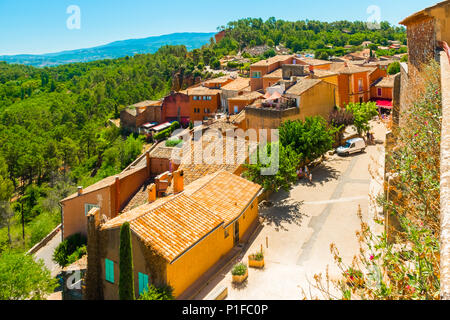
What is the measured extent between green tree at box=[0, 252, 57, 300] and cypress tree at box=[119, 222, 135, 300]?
9.21 meters

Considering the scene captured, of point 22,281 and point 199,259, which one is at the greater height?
point 199,259

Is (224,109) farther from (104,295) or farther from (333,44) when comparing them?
(333,44)

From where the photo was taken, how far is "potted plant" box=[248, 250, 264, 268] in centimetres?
1566

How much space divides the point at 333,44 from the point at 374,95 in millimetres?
103491

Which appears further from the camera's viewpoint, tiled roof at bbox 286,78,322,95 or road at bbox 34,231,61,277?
tiled roof at bbox 286,78,322,95

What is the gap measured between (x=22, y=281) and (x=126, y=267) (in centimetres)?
1091

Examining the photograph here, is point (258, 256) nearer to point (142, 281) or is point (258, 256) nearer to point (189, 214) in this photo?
point (189, 214)

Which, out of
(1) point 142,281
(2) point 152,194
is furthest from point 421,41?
(2) point 152,194

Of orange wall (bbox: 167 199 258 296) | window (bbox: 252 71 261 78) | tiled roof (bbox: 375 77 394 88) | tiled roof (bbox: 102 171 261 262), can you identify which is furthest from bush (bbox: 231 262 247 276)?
window (bbox: 252 71 261 78)

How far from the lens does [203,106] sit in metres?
60.6

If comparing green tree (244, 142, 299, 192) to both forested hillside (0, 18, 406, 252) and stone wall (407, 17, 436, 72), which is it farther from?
forested hillside (0, 18, 406, 252)

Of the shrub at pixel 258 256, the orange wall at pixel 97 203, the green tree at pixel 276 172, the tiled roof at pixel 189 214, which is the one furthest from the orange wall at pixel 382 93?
the shrub at pixel 258 256

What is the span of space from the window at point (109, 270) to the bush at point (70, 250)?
8.90m

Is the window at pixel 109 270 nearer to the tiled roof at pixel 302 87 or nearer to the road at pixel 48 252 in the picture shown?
the road at pixel 48 252
